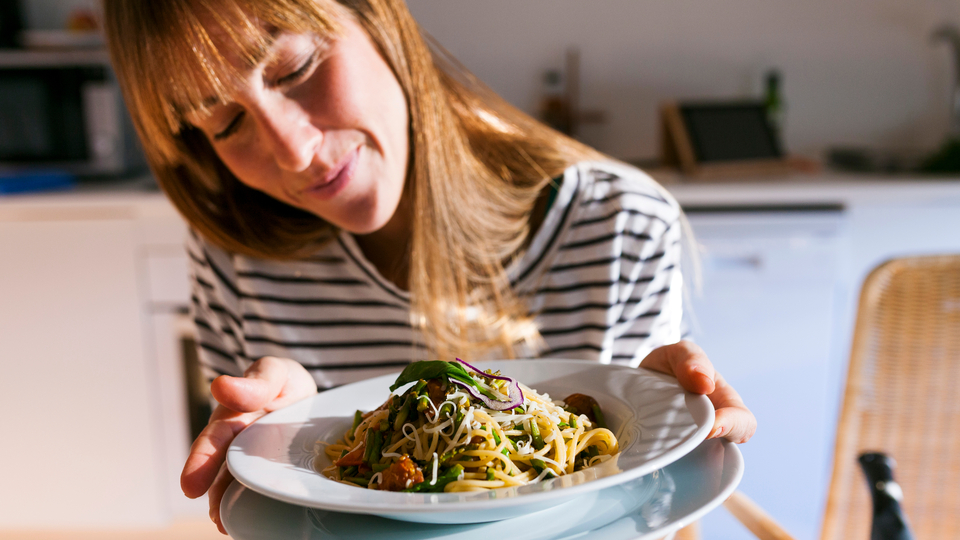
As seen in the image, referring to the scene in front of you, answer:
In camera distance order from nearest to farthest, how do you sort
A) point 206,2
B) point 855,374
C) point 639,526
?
1. point 639,526
2. point 206,2
3. point 855,374

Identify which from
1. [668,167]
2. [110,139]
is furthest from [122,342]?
[668,167]

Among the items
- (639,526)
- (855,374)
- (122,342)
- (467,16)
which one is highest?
(467,16)

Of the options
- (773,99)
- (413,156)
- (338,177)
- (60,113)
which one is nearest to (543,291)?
(413,156)

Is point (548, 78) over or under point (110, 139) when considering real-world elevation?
over

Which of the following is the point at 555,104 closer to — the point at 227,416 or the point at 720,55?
the point at 720,55

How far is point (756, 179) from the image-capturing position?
95.2 inches

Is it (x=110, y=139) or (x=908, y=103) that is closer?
(x=110, y=139)

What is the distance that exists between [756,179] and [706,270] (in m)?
0.39

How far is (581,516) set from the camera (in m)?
0.53

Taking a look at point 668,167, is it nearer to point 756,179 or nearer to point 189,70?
point 756,179

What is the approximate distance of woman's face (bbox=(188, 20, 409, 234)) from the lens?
2.95ft

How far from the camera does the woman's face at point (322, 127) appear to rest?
35.4 inches

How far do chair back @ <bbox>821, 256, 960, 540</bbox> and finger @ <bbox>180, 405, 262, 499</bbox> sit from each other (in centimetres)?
103

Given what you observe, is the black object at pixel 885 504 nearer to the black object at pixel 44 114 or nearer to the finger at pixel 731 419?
the finger at pixel 731 419
